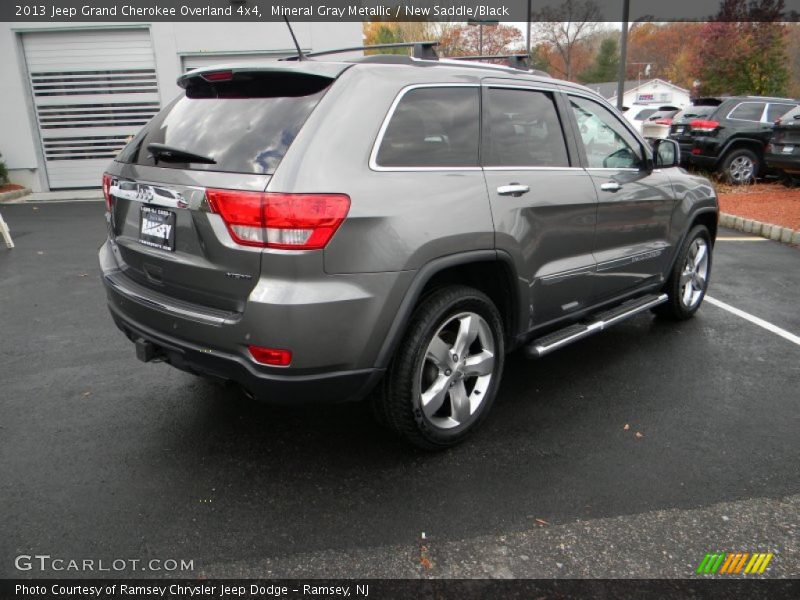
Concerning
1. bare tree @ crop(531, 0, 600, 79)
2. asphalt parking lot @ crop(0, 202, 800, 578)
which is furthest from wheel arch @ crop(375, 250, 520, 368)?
bare tree @ crop(531, 0, 600, 79)

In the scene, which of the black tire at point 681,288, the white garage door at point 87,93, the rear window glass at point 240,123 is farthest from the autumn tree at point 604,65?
the rear window glass at point 240,123

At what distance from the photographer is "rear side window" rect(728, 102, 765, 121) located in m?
12.2

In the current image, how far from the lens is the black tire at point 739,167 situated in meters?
12.2

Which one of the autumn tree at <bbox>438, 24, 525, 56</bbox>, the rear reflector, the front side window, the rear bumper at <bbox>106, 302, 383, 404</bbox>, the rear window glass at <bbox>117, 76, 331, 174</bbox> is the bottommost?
the rear bumper at <bbox>106, 302, 383, 404</bbox>

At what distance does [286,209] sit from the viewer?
7.80ft

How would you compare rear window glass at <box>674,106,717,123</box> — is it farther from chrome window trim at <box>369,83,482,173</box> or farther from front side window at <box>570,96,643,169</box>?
chrome window trim at <box>369,83,482,173</box>

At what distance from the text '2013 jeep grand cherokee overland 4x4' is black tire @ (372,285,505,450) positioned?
1cm

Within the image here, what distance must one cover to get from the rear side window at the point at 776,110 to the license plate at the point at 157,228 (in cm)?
1312

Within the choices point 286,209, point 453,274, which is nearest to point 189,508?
point 286,209

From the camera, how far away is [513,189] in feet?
10.3

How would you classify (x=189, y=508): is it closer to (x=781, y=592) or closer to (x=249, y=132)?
(x=249, y=132)

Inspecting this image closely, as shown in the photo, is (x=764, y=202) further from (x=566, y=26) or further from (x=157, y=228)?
(x=566, y=26)

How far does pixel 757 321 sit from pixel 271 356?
4.41m

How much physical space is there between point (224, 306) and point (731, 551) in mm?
2305
